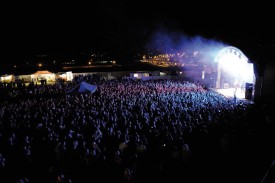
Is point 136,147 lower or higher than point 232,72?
lower

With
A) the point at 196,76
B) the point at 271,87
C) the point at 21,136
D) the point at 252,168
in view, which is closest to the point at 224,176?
the point at 252,168

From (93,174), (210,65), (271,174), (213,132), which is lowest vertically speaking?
(93,174)

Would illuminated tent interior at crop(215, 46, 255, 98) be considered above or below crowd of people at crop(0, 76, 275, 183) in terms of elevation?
above

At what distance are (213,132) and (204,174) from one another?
2485 mm

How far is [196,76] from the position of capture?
27938 millimetres

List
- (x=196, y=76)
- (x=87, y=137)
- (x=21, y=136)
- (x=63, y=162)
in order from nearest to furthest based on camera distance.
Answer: (x=63, y=162) < (x=87, y=137) < (x=21, y=136) < (x=196, y=76)

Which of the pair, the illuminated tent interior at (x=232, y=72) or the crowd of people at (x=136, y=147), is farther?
the illuminated tent interior at (x=232, y=72)

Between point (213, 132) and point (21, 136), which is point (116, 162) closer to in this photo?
Result: point (213, 132)

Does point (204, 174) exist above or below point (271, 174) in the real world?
below

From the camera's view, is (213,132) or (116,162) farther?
(213,132)

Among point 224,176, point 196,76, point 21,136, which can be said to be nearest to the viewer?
point 224,176

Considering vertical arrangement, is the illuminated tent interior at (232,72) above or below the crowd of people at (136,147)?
above

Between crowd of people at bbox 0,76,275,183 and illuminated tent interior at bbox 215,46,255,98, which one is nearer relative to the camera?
crowd of people at bbox 0,76,275,183

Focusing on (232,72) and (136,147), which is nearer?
(136,147)
